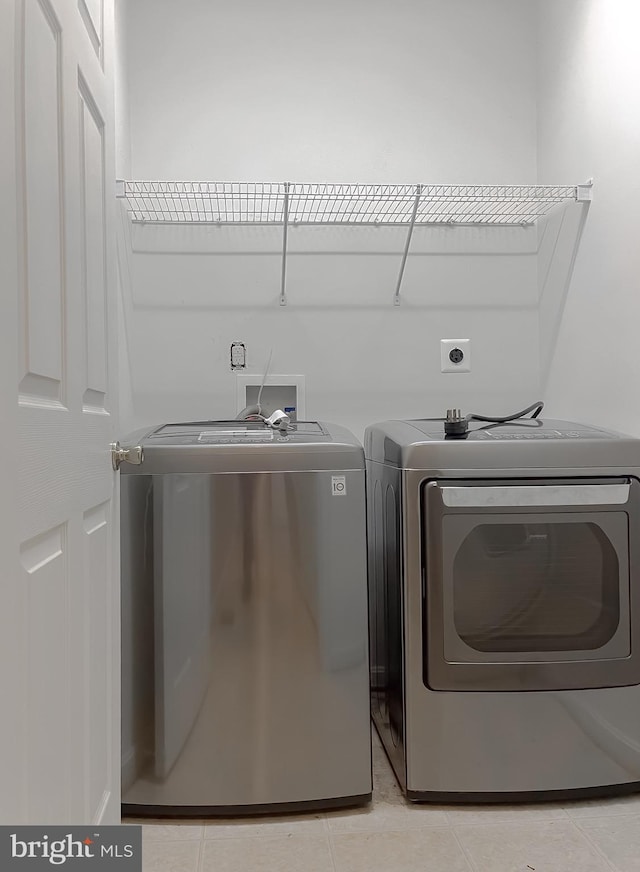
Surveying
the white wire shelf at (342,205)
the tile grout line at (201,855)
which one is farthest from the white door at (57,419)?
the white wire shelf at (342,205)

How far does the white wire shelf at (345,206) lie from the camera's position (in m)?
2.26

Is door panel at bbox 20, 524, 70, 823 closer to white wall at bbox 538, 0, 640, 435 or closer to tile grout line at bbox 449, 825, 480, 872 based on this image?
tile grout line at bbox 449, 825, 480, 872

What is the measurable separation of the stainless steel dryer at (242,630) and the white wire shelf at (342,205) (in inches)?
38.5

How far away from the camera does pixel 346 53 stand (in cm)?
244

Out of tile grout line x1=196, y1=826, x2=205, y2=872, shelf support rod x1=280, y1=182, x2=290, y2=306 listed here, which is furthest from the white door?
shelf support rod x1=280, y1=182, x2=290, y2=306

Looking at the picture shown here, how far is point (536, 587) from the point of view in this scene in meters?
1.68

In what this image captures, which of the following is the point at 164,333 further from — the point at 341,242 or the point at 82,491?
the point at 82,491

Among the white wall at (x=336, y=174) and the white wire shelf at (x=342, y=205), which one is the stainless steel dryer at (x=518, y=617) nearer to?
the white wall at (x=336, y=174)

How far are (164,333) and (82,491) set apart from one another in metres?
1.45

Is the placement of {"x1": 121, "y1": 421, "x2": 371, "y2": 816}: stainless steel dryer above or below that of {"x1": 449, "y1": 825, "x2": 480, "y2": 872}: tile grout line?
above

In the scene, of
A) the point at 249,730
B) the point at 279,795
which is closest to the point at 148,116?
the point at 249,730

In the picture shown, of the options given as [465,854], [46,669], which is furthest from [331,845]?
[46,669]

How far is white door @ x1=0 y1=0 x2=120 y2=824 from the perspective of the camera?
0.68 meters

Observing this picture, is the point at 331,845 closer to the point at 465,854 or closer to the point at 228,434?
the point at 465,854
